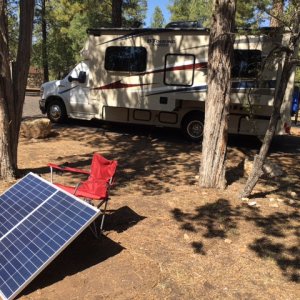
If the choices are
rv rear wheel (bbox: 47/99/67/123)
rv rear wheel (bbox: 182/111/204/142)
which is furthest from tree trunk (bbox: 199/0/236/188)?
rv rear wheel (bbox: 47/99/67/123)

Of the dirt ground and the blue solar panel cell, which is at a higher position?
the blue solar panel cell

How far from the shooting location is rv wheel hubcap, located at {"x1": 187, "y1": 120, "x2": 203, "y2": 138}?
1124 centimetres

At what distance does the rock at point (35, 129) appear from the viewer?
34.5ft

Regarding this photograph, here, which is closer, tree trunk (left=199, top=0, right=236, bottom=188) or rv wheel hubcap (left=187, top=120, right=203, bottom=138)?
tree trunk (left=199, top=0, right=236, bottom=188)

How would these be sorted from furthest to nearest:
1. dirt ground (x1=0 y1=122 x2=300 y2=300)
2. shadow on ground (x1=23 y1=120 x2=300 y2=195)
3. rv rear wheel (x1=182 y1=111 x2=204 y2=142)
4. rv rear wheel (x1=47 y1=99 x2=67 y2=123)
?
rv rear wheel (x1=47 y1=99 x2=67 y2=123)
rv rear wheel (x1=182 y1=111 x2=204 y2=142)
shadow on ground (x1=23 y1=120 x2=300 y2=195)
dirt ground (x1=0 y1=122 x2=300 y2=300)

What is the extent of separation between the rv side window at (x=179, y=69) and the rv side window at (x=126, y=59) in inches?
27.1

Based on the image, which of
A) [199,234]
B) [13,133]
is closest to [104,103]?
[13,133]

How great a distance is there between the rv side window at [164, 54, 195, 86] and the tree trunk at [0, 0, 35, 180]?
4905 mm

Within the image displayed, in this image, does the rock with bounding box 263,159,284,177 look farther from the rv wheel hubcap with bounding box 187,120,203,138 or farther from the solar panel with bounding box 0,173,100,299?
the solar panel with bounding box 0,173,100,299

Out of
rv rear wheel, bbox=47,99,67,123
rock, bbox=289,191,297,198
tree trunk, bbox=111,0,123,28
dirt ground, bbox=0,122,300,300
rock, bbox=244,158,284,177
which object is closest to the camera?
dirt ground, bbox=0,122,300,300

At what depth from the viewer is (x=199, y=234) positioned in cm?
498

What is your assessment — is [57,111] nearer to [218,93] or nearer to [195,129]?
[195,129]

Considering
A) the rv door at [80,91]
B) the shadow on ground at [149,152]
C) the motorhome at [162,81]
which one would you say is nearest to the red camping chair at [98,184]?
the shadow on ground at [149,152]

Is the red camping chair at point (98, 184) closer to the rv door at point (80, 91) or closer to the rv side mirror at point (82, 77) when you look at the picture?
the rv door at point (80, 91)
